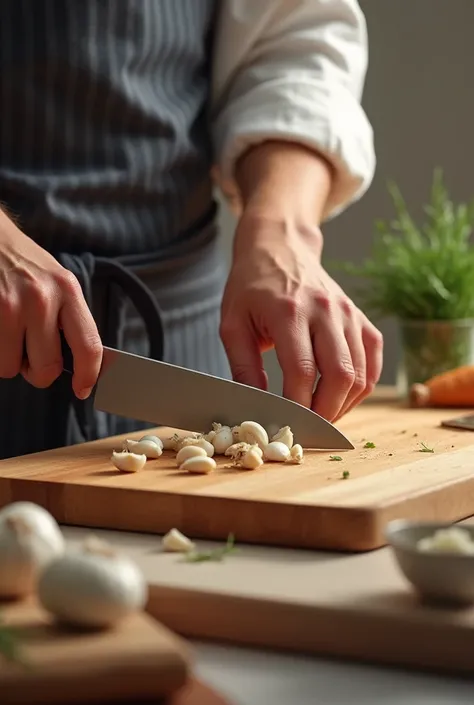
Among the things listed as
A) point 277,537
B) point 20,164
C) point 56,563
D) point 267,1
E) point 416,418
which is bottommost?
point 416,418

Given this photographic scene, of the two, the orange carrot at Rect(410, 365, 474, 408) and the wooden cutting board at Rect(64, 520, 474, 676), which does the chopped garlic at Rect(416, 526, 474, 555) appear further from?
the orange carrot at Rect(410, 365, 474, 408)

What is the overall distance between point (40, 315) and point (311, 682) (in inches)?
22.2

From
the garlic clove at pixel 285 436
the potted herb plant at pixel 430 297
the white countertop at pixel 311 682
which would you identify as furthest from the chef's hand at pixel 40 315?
the potted herb plant at pixel 430 297

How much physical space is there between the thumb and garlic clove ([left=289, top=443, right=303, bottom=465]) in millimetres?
221

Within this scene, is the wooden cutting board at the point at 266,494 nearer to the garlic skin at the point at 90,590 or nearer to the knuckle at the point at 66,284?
the knuckle at the point at 66,284

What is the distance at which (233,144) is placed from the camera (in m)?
1.69

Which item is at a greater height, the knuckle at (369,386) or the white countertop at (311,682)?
the white countertop at (311,682)

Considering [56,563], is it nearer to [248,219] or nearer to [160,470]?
[160,470]

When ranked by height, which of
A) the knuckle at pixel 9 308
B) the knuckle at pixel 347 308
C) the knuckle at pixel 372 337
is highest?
the knuckle at pixel 9 308

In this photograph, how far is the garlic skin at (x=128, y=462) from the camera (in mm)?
1194

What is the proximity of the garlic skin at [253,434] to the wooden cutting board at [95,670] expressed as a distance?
0.57m

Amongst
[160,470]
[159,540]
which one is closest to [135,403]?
[160,470]

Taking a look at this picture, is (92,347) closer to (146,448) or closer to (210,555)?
(146,448)

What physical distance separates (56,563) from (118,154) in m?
0.95
